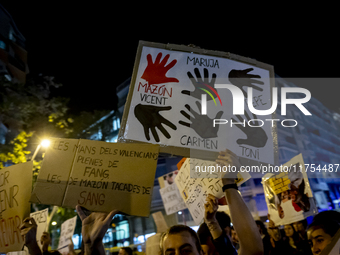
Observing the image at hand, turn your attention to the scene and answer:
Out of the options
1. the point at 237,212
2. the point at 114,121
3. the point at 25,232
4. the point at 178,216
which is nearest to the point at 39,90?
the point at 25,232

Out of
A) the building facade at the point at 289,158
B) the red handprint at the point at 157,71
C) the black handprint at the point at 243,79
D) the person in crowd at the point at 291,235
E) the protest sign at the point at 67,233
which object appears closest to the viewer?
the red handprint at the point at 157,71

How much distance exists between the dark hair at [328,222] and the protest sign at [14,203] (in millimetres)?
2774

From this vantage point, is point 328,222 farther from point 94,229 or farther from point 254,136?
point 94,229

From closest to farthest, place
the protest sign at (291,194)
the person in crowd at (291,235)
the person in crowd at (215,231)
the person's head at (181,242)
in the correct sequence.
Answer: the person's head at (181,242) → the person in crowd at (215,231) → the protest sign at (291,194) → the person in crowd at (291,235)

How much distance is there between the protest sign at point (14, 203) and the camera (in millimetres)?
2740

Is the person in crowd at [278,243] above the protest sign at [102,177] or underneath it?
underneath

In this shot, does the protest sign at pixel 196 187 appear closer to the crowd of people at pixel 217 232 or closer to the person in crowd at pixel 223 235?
the crowd of people at pixel 217 232

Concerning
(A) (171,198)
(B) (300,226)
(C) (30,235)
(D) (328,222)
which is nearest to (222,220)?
(D) (328,222)

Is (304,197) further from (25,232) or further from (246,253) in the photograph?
(25,232)

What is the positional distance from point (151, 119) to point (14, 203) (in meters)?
1.66

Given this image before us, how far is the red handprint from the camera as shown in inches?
119

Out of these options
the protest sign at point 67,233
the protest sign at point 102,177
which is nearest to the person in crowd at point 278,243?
the protest sign at point 102,177

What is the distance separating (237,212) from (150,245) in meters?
3.35

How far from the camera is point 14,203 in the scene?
9.21 ft
